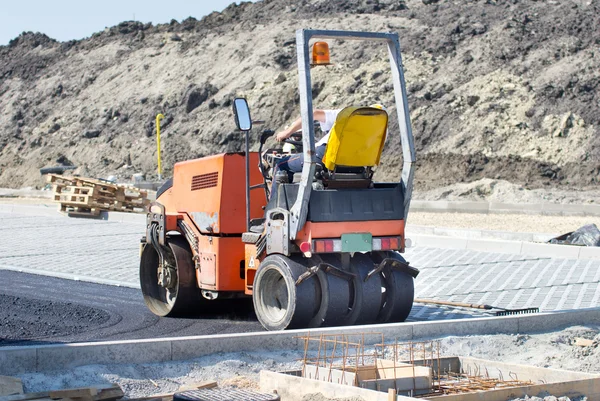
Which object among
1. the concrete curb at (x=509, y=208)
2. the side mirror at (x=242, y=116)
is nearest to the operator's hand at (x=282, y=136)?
the side mirror at (x=242, y=116)

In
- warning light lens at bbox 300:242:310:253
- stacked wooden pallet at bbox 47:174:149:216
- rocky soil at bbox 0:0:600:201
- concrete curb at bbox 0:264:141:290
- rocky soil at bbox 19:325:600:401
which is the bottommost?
rocky soil at bbox 19:325:600:401

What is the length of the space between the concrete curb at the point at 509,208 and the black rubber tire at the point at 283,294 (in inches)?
651

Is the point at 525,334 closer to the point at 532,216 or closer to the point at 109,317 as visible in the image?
the point at 109,317

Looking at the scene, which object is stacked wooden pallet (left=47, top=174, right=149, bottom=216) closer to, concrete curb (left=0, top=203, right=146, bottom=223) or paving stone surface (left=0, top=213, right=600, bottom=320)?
concrete curb (left=0, top=203, right=146, bottom=223)

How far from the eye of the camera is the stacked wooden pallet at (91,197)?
2325cm

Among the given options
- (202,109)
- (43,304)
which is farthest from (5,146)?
(43,304)

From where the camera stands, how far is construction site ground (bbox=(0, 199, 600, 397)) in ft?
21.1

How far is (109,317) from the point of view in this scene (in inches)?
362

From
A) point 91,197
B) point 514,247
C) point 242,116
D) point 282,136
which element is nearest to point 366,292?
point 282,136

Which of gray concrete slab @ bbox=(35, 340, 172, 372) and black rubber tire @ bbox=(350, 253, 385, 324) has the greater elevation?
black rubber tire @ bbox=(350, 253, 385, 324)

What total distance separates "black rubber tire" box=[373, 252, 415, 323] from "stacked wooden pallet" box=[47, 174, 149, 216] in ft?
52.2

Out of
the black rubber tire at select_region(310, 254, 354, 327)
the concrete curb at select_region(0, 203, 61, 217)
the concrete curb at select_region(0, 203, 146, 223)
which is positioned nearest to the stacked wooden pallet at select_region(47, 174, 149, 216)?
the concrete curb at select_region(0, 203, 146, 223)

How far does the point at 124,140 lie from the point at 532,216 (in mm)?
26552

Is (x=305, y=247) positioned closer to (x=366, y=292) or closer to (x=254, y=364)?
(x=366, y=292)
